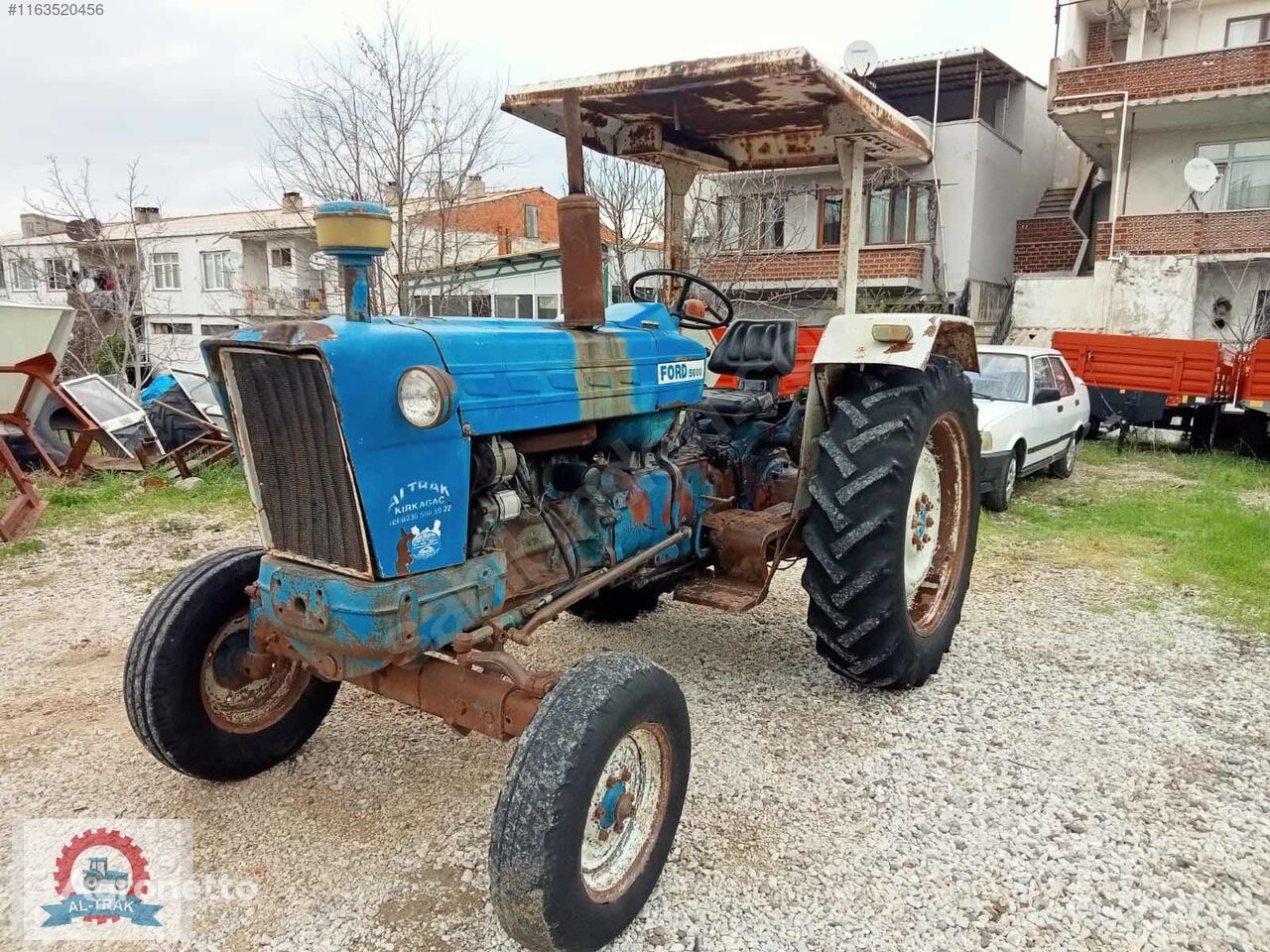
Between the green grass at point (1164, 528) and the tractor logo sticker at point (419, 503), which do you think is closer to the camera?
the tractor logo sticker at point (419, 503)

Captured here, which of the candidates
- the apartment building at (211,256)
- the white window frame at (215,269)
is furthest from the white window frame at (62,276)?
the white window frame at (215,269)

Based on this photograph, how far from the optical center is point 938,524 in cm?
414

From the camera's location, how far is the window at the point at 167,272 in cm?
2897

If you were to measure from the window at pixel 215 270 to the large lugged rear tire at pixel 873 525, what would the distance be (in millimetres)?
27930

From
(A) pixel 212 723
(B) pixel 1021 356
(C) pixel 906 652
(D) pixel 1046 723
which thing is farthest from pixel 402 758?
(B) pixel 1021 356

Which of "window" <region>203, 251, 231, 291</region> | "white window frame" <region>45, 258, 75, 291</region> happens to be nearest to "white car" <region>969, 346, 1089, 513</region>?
"white window frame" <region>45, 258, 75, 291</region>

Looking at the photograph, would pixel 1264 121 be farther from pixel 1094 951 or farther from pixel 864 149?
pixel 1094 951

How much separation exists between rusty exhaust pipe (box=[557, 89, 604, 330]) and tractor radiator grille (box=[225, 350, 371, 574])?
2.97ft

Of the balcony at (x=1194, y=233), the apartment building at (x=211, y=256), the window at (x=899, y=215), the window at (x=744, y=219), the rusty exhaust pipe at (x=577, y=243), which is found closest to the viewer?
the rusty exhaust pipe at (x=577, y=243)

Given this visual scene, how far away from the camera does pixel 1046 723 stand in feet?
11.4

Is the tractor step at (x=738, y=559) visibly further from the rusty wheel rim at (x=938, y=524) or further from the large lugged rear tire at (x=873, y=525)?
the rusty wheel rim at (x=938, y=524)

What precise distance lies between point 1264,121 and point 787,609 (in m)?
16.9

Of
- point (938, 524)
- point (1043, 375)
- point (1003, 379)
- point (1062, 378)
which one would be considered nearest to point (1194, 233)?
point (1062, 378)

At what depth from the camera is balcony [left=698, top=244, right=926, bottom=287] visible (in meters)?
17.5
